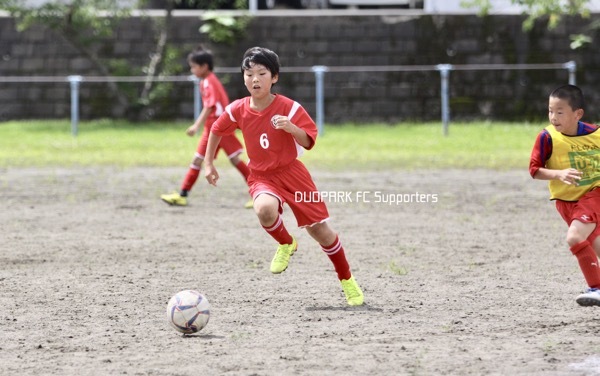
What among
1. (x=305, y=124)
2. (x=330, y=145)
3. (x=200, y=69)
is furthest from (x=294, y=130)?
(x=330, y=145)

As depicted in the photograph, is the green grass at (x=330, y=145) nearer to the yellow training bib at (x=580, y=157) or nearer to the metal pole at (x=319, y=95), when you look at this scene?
the metal pole at (x=319, y=95)

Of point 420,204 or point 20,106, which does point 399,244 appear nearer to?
point 420,204

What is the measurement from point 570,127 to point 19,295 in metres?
3.79

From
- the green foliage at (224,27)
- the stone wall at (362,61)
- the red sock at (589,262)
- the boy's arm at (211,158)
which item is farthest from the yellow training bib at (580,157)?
the green foliage at (224,27)

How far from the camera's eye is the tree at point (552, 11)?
71.2 ft

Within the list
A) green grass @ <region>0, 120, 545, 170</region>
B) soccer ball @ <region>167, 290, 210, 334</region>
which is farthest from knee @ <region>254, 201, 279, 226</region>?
green grass @ <region>0, 120, 545, 170</region>

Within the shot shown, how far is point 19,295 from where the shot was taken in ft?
24.3

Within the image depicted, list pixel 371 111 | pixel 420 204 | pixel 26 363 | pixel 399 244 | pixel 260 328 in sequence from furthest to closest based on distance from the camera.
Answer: pixel 371 111 < pixel 420 204 < pixel 399 244 < pixel 260 328 < pixel 26 363

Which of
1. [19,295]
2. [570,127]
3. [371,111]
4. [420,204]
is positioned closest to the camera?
[570,127]

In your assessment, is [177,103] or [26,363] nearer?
[26,363]

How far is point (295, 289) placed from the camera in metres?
7.63

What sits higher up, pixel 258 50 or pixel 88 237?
pixel 258 50

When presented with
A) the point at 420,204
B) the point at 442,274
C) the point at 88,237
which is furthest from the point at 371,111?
the point at 442,274

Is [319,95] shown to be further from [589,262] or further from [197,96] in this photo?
[589,262]
